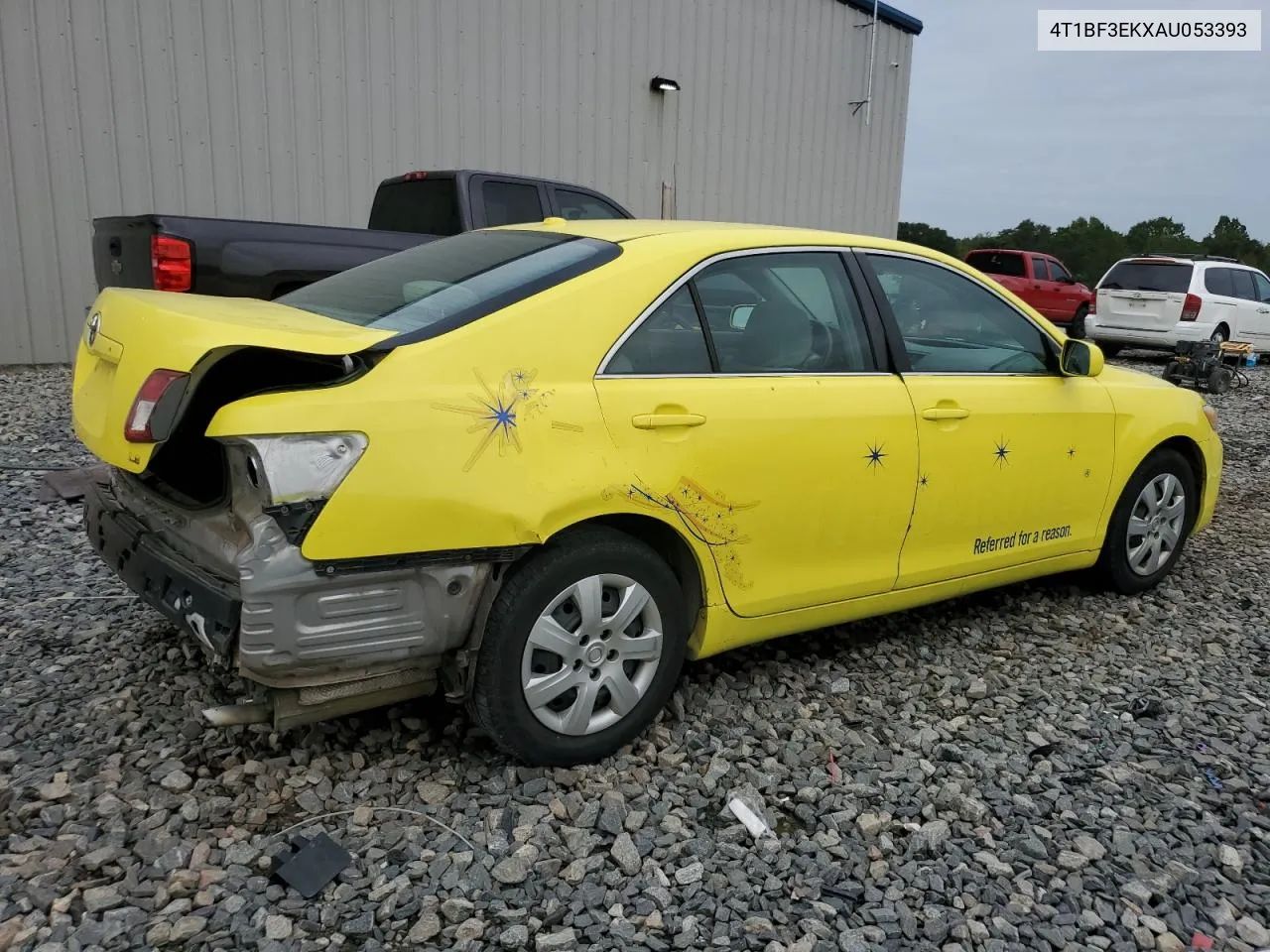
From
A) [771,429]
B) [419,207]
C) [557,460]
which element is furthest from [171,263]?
[771,429]

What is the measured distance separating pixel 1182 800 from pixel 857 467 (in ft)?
4.40

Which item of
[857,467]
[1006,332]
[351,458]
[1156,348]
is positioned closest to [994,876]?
[857,467]

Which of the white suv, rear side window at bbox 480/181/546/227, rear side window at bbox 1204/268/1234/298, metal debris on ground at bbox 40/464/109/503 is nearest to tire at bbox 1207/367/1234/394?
the white suv

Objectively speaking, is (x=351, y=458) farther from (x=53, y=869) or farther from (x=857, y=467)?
(x=857, y=467)

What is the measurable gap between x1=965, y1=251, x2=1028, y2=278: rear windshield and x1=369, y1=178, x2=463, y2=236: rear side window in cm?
1432

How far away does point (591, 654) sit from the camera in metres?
2.70

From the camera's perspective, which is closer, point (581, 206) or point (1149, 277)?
point (581, 206)

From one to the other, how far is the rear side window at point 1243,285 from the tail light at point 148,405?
1627 centimetres

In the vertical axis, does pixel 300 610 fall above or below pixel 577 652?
above

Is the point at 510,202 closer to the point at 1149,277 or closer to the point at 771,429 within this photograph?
the point at 771,429

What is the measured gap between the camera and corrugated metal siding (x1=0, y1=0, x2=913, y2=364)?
8711 mm

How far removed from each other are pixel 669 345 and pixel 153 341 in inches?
54.4

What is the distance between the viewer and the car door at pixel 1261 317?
14828 millimetres

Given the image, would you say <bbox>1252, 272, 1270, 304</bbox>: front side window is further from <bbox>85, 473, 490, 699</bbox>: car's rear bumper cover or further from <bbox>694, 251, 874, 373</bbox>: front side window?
<bbox>85, 473, 490, 699</bbox>: car's rear bumper cover
